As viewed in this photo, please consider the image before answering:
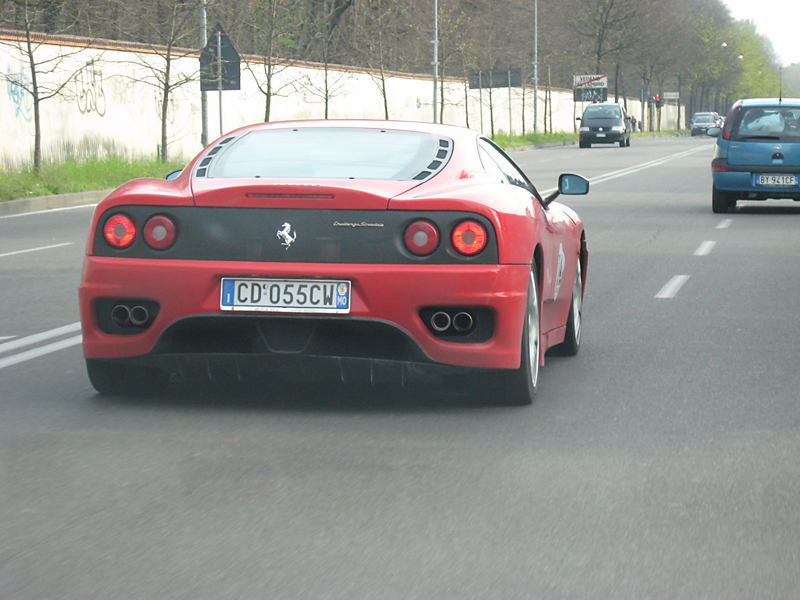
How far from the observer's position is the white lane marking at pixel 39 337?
26.0ft

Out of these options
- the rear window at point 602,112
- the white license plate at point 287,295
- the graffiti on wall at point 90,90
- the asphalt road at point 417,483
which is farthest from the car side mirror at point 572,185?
the rear window at point 602,112

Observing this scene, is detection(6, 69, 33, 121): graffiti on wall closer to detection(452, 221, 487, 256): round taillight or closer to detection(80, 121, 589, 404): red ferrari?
detection(80, 121, 589, 404): red ferrari

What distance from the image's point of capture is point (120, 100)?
33719 millimetres

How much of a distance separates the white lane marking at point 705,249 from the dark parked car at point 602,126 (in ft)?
154

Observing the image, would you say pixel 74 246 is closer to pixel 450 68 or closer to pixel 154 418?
pixel 154 418

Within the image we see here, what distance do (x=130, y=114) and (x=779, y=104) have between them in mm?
18623

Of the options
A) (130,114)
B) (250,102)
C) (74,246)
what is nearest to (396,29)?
(250,102)

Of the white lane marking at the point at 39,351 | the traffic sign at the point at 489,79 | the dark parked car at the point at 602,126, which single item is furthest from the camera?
the dark parked car at the point at 602,126

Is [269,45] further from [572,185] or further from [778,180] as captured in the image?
[572,185]

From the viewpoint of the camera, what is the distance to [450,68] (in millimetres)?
63938

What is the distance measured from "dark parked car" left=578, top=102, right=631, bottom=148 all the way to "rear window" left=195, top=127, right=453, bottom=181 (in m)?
56.1

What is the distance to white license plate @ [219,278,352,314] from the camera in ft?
18.5

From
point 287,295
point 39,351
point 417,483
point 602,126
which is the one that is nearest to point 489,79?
point 602,126

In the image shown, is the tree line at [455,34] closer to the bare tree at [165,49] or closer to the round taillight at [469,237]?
the bare tree at [165,49]
